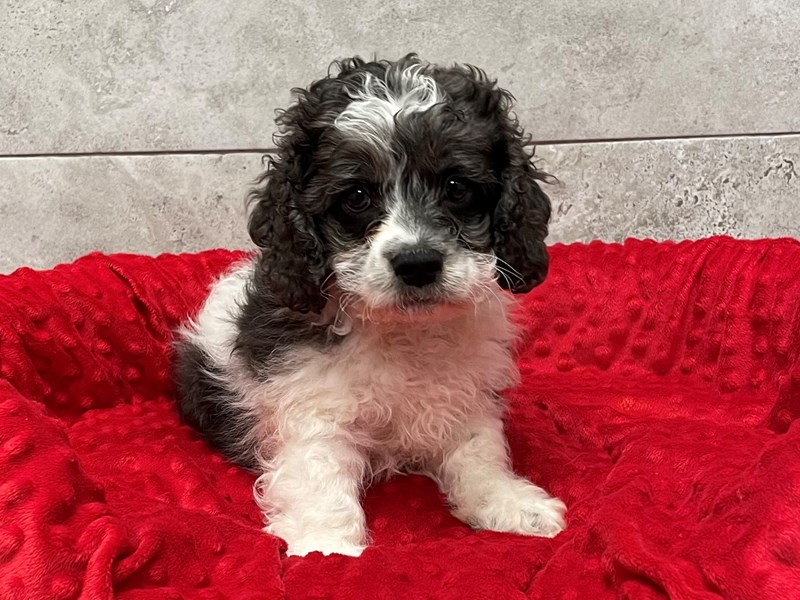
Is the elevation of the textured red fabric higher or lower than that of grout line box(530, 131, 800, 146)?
lower

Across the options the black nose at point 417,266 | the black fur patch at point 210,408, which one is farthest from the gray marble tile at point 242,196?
the black nose at point 417,266

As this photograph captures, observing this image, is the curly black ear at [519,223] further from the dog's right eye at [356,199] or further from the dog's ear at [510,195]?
the dog's right eye at [356,199]

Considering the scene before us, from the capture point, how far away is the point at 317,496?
7.18 feet

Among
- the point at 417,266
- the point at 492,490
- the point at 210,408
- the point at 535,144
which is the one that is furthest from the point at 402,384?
the point at 535,144

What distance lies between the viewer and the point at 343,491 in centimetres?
222

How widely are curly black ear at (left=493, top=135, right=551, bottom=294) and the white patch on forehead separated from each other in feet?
0.96

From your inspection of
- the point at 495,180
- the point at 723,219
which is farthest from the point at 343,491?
the point at 723,219

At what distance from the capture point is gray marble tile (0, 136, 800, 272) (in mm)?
3889

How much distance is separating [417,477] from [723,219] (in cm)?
237

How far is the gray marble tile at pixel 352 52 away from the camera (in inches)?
148

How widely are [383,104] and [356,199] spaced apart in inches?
10.7

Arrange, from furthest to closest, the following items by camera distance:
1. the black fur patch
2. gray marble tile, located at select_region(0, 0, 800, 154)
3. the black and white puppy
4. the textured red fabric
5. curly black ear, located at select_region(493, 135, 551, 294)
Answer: gray marble tile, located at select_region(0, 0, 800, 154) → the black fur patch → curly black ear, located at select_region(493, 135, 551, 294) → the black and white puppy → the textured red fabric

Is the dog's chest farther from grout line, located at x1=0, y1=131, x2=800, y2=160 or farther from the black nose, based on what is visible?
grout line, located at x1=0, y1=131, x2=800, y2=160

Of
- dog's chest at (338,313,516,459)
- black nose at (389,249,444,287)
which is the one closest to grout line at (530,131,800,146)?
dog's chest at (338,313,516,459)
